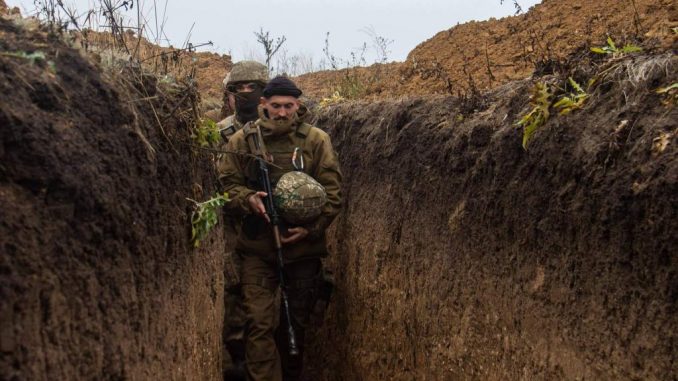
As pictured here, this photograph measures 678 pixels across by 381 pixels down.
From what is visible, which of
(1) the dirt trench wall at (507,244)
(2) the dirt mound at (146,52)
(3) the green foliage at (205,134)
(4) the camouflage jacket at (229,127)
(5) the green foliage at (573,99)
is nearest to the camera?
(1) the dirt trench wall at (507,244)

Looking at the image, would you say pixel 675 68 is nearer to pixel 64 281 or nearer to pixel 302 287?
pixel 64 281

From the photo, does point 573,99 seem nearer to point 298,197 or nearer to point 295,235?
point 298,197

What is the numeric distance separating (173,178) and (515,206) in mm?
1879

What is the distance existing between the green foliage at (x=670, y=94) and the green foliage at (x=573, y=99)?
1.93 ft

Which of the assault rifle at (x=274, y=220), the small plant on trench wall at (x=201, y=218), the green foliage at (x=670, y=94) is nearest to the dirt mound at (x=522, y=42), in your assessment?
the green foliage at (x=670, y=94)

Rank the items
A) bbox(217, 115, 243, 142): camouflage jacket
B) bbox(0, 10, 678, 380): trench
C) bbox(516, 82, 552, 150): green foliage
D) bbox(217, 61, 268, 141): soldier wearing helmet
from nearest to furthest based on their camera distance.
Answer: bbox(0, 10, 678, 380): trench, bbox(516, 82, 552, 150): green foliage, bbox(217, 115, 243, 142): camouflage jacket, bbox(217, 61, 268, 141): soldier wearing helmet

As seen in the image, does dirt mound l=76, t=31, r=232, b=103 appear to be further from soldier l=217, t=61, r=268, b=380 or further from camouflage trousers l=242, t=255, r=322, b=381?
camouflage trousers l=242, t=255, r=322, b=381

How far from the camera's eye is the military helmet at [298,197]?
629 centimetres

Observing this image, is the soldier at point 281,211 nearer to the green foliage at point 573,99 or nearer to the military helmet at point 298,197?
the military helmet at point 298,197

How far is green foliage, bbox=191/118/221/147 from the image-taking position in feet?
15.2

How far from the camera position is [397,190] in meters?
6.55

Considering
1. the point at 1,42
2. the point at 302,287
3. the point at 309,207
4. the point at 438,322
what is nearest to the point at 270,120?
the point at 309,207

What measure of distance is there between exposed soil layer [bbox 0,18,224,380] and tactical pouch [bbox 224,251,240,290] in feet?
8.64

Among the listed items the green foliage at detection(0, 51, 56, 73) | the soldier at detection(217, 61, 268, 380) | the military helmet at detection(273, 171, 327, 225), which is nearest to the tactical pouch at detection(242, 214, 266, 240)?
the military helmet at detection(273, 171, 327, 225)
